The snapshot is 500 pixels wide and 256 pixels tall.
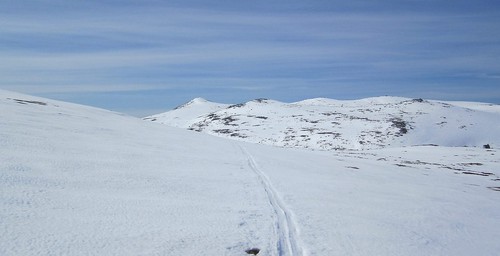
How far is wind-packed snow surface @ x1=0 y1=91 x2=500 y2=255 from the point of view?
22.9ft

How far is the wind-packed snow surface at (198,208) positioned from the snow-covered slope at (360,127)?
49.3m

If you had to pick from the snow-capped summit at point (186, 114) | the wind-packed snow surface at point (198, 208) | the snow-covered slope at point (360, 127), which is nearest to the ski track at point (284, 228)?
the wind-packed snow surface at point (198, 208)

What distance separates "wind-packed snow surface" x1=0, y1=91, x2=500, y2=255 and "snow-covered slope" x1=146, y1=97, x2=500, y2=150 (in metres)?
49.3

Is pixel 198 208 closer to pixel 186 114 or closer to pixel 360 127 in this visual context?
pixel 360 127

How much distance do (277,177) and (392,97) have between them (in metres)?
150

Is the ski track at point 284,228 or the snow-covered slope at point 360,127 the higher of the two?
the snow-covered slope at point 360,127

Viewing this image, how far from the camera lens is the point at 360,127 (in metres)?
80.7

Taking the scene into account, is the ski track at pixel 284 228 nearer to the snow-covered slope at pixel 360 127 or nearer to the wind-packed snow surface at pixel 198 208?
the wind-packed snow surface at pixel 198 208

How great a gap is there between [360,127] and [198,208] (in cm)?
7539

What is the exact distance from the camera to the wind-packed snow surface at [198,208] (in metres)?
6.98

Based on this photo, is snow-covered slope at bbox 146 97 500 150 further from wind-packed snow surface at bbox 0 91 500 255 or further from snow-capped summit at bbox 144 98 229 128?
wind-packed snow surface at bbox 0 91 500 255

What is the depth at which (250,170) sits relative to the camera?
17.2 m

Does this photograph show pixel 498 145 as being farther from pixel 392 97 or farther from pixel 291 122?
pixel 392 97

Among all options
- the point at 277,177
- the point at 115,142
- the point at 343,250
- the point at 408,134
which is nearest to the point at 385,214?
the point at 343,250
